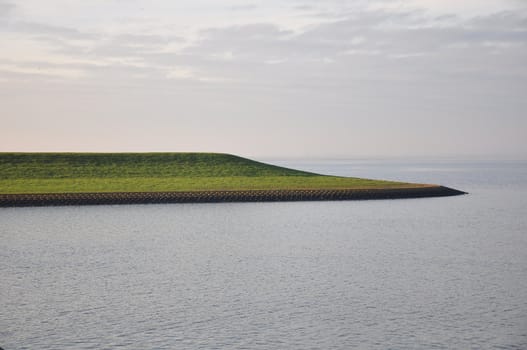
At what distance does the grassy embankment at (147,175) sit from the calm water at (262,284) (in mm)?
23634

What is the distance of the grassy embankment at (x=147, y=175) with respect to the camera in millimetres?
72750

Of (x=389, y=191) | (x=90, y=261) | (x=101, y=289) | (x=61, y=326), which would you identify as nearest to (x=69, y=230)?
(x=90, y=261)

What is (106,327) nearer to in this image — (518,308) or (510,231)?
(518,308)

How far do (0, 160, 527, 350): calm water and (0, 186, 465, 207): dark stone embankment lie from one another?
11.8 meters

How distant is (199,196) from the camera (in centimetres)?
6469

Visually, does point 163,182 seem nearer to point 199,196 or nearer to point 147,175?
point 147,175

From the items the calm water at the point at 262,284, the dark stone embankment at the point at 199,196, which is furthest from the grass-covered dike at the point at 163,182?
the calm water at the point at 262,284

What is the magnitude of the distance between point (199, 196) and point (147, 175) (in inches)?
873

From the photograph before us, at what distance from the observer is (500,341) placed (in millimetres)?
18453

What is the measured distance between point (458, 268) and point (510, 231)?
51.8 feet

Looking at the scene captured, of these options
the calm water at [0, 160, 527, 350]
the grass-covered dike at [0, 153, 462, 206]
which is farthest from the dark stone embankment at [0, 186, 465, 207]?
the calm water at [0, 160, 527, 350]

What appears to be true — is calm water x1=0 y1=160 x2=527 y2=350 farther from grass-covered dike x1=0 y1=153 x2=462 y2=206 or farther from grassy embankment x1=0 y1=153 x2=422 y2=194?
grassy embankment x1=0 y1=153 x2=422 y2=194

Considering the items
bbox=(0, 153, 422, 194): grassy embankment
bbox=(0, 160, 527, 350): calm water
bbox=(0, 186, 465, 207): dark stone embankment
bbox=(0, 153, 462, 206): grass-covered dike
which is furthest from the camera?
bbox=(0, 153, 422, 194): grassy embankment

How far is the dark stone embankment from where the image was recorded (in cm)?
6094
